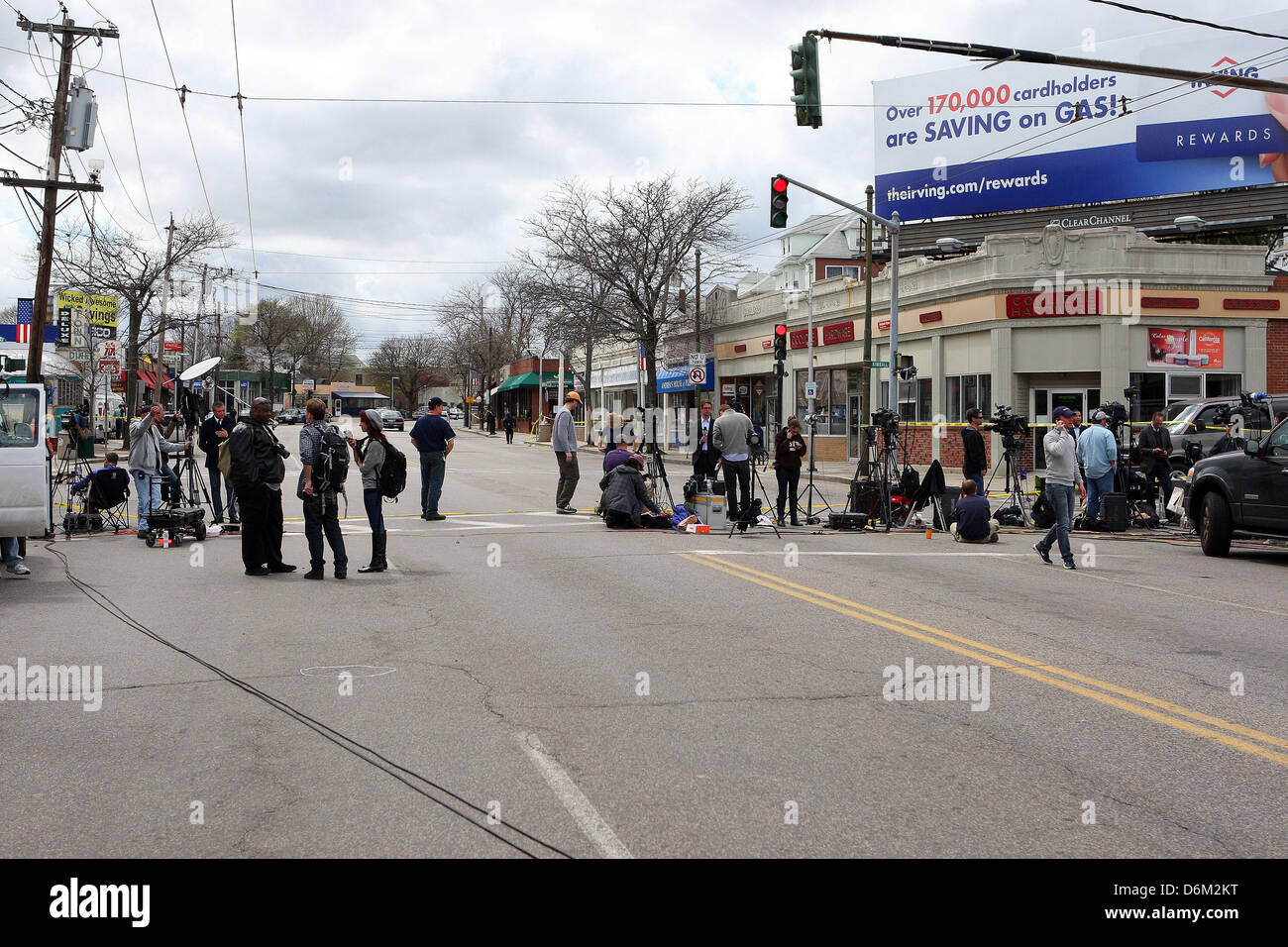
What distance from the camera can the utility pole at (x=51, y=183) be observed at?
21781 millimetres

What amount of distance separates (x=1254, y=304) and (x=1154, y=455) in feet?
52.7

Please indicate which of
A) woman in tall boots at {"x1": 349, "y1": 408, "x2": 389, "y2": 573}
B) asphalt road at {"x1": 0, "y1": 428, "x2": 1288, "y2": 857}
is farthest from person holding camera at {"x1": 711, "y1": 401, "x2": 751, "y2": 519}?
woman in tall boots at {"x1": 349, "y1": 408, "x2": 389, "y2": 573}

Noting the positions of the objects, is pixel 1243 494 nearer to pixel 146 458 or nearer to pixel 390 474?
pixel 390 474

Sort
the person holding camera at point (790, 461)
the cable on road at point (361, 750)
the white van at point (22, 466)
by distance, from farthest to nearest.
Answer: the person holding camera at point (790, 461) → the white van at point (22, 466) → the cable on road at point (361, 750)

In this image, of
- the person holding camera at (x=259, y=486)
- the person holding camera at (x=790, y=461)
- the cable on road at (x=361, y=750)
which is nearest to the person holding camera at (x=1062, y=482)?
the person holding camera at (x=790, y=461)

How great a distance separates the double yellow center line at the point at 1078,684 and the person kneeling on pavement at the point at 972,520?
620 centimetres

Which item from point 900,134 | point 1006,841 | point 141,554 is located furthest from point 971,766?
point 900,134

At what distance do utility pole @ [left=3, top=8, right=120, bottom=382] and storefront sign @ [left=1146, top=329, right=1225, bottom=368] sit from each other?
89.0 feet

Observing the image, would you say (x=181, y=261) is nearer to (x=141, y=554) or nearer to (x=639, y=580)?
(x=141, y=554)

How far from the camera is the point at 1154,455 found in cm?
1912

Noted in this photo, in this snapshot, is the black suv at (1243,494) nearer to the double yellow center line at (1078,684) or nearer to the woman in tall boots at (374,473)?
the double yellow center line at (1078,684)
